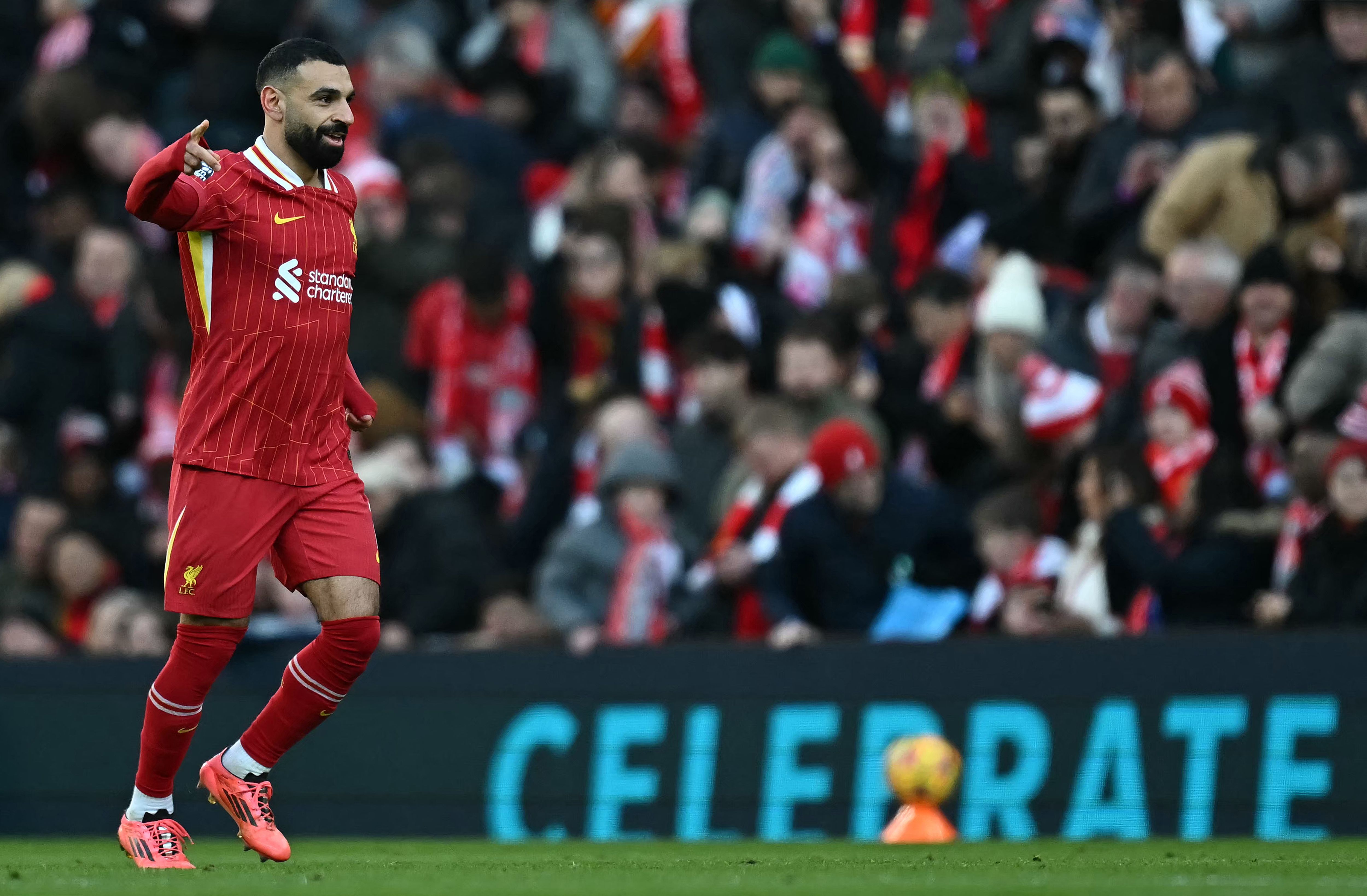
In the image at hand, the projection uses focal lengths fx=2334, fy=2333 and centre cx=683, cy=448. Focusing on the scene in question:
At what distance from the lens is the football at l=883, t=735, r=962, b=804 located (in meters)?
9.52

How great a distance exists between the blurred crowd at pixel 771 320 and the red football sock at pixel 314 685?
11.7 ft

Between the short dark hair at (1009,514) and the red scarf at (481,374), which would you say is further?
the red scarf at (481,374)

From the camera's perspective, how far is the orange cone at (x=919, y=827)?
376 inches

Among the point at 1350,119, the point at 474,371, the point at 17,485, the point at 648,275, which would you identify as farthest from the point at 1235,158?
the point at 17,485

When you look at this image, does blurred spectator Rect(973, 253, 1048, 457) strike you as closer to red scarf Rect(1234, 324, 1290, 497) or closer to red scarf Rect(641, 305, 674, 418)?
red scarf Rect(1234, 324, 1290, 497)

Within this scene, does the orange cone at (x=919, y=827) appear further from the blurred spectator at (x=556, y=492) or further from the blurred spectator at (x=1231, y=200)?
the blurred spectator at (x=1231, y=200)

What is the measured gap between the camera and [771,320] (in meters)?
12.9

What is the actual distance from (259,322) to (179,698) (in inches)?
48.5

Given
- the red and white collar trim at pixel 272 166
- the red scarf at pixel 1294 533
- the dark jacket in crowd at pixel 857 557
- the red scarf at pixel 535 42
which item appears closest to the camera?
the red and white collar trim at pixel 272 166

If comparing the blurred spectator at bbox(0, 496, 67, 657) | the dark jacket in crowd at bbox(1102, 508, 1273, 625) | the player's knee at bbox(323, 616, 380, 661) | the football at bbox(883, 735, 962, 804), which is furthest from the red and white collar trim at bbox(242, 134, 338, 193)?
the blurred spectator at bbox(0, 496, 67, 657)

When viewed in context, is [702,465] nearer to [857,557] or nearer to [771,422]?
[771,422]

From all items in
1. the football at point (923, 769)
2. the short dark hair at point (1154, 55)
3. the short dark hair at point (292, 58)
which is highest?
the short dark hair at point (1154, 55)

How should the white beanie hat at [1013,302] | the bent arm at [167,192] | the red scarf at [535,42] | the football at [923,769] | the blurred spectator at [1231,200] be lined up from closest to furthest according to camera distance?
the bent arm at [167,192] < the football at [923,769] < the blurred spectator at [1231,200] < the white beanie hat at [1013,302] < the red scarf at [535,42]

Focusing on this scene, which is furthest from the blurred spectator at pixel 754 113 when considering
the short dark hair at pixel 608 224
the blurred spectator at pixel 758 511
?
the blurred spectator at pixel 758 511
